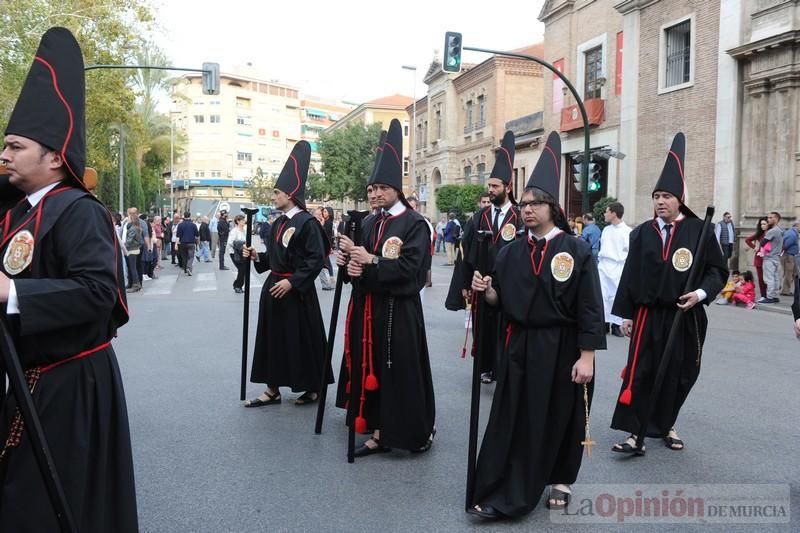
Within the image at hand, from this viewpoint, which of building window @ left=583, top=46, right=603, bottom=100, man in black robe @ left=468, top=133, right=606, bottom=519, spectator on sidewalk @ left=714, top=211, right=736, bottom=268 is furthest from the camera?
building window @ left=583, top=46, right=603, bottom=100

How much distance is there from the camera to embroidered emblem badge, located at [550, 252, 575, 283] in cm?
422

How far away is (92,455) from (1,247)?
2.93ft

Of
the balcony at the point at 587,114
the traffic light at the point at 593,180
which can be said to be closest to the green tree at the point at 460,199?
the balcony at the point at 587,114

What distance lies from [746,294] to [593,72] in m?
14.3

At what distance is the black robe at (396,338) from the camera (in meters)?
5.29

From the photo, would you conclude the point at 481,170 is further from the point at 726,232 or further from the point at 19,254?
the point at 19,254

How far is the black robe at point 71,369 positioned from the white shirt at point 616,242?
9.07 meters

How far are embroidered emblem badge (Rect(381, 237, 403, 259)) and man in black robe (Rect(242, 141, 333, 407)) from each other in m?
1.36

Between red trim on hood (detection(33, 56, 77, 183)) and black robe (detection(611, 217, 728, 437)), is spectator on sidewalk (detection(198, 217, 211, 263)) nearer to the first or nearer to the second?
black robe (detection(611, 217, 728, 437))

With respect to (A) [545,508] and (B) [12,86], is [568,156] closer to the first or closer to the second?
(B) [12,86]

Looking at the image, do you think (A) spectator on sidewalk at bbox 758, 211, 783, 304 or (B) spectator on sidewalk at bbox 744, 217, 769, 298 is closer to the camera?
(A) spectator on sidewalk at bbox 758, 211, 783, 304

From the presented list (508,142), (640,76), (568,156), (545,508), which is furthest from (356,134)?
(545,508)

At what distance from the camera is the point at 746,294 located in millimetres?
15570

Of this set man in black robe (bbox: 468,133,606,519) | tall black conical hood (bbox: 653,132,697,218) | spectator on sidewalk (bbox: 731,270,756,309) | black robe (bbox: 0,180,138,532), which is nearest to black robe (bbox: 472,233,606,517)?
man in black robe (bbox: 468,133,606,519)
